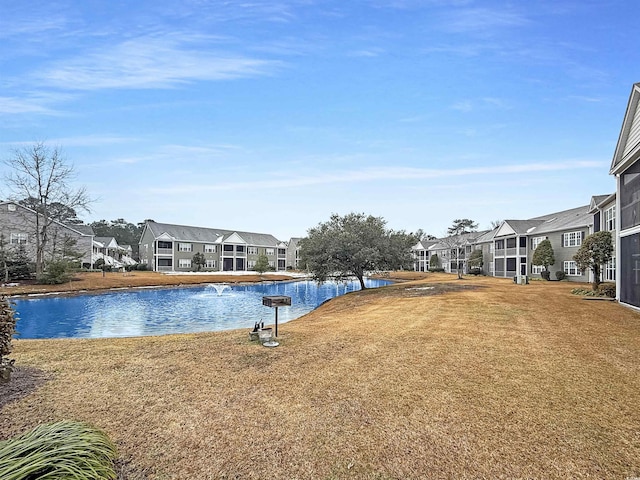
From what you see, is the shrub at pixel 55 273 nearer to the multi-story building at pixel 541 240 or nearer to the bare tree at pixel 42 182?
the bare tree at pixel 42 182

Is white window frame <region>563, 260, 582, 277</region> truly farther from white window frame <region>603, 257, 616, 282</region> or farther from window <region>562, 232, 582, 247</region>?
white window frame <region>603, 257, 616, 282</region>

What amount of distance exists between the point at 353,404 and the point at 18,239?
154 ft

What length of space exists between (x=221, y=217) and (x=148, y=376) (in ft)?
210

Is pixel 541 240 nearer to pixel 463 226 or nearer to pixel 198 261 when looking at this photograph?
pixel 463 226

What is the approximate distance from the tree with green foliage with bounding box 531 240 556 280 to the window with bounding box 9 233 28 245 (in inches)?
1994

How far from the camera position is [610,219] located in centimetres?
2169

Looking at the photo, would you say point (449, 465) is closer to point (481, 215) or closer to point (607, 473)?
point (607, 473)

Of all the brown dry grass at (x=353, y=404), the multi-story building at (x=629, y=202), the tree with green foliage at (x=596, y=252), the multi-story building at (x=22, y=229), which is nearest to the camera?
the brown dry grass at (x=353, y=404)

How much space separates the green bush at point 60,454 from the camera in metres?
2.85

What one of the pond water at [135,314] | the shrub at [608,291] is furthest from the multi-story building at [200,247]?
the shrub at [608,291]

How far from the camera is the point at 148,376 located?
6.10 metres

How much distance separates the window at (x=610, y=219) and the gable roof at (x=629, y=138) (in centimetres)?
846

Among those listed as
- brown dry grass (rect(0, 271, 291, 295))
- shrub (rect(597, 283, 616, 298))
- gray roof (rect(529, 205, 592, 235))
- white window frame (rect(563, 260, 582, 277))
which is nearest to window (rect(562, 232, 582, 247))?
gray roof (rect(529, 205, 592, 235))

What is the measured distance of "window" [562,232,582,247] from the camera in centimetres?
2845
